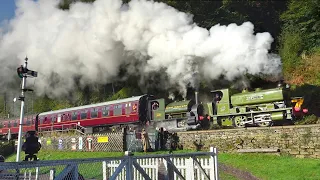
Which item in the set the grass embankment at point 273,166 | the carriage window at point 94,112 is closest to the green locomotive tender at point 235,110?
the grass embankment at point 273,166

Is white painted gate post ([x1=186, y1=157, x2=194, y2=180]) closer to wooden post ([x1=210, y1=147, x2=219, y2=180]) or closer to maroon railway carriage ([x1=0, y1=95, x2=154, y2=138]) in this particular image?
wooden post ([x1=210, y1=147, x2=219, y2=180])

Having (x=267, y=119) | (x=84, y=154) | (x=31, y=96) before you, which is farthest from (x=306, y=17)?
(x=31, y=96)

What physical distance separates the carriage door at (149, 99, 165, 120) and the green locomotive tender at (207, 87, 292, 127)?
11.7 ft

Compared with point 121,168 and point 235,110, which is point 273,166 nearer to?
point 235,110

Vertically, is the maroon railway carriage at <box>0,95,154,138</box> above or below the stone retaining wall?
above

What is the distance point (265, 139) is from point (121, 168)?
9.97m

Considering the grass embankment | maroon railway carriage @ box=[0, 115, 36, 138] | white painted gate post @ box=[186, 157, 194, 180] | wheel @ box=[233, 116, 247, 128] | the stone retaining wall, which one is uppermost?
maroon railway carriage @ box=[0, 115, 36, 138]

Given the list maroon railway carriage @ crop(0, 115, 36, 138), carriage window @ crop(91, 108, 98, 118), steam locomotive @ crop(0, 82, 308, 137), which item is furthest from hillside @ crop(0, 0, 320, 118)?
maroon railway carriage @ crop(0, 115, 36, 138)

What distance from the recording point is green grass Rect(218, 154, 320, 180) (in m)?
10.4

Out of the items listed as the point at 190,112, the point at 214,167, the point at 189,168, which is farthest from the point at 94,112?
the point at 214,167

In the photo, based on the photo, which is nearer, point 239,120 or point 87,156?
point 239,120

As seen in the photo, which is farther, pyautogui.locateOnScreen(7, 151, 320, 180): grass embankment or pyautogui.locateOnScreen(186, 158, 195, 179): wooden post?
pyautogui.locateOnScreen(7, 151, 320, 180): grass embankment

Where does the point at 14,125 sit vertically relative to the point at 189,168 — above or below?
above

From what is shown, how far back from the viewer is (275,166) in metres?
11.5
